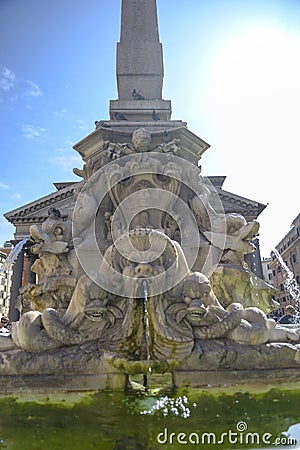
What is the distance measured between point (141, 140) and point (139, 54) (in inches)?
136

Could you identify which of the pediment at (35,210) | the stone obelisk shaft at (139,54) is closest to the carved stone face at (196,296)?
the stone obelisk shaft at (139,54)

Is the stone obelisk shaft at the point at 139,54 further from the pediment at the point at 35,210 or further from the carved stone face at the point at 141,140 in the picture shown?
the pediment at the point at 35,210

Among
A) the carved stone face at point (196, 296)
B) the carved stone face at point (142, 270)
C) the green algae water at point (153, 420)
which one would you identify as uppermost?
the carved stone face at point (142, 270)

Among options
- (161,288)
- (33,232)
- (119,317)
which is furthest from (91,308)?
(33,232)

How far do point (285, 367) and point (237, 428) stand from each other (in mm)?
1037

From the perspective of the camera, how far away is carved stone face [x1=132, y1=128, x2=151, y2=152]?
5.50 m

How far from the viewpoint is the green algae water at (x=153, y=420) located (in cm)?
226

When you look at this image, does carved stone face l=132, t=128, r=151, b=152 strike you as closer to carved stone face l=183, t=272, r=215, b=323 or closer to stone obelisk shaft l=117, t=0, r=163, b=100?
stone obelisk shaft l=117, t=0, r=163, b=100

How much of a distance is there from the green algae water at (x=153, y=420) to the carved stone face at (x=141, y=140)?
3489 millimetres

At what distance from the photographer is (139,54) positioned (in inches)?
313

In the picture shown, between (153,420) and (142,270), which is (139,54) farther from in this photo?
(153,420)

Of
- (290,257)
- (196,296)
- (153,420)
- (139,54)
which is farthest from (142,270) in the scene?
(290,257)

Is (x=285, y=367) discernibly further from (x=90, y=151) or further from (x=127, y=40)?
(x=127, y=40)

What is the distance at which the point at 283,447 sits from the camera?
2.20 metres
